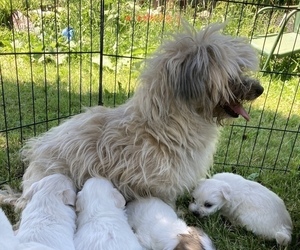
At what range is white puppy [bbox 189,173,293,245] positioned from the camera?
6.67 ft

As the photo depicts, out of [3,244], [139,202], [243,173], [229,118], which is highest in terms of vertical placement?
[229,118]

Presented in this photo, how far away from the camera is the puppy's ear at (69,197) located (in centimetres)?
178

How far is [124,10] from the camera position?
489cm

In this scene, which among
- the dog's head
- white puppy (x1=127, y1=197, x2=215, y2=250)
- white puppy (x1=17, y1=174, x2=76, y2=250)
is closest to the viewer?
white puppy (x1=17, y1=174, x2=76, y2=250)

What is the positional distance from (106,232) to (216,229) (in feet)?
2.47

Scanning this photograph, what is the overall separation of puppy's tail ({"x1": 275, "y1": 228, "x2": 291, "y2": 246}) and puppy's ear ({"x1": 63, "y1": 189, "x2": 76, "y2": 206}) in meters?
1.06

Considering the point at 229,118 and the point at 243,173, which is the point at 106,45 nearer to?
the point at 243,173

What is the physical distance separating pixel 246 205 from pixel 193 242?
0.54m

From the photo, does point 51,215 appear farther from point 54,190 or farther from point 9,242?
point 9,242

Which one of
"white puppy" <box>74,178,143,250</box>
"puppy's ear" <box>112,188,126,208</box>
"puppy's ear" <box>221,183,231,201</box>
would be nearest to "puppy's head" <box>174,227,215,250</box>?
"white puppy" <box>74,178,143,250</box>

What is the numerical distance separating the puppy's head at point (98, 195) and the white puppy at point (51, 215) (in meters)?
0.05

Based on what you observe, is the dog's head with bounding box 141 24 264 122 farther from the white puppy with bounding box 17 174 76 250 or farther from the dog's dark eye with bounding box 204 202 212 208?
the white puppy with bounding box 17 174 76 250

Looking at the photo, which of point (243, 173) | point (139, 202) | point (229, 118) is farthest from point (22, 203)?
point (243, 173)

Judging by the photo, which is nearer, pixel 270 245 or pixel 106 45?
pixel 270 245
